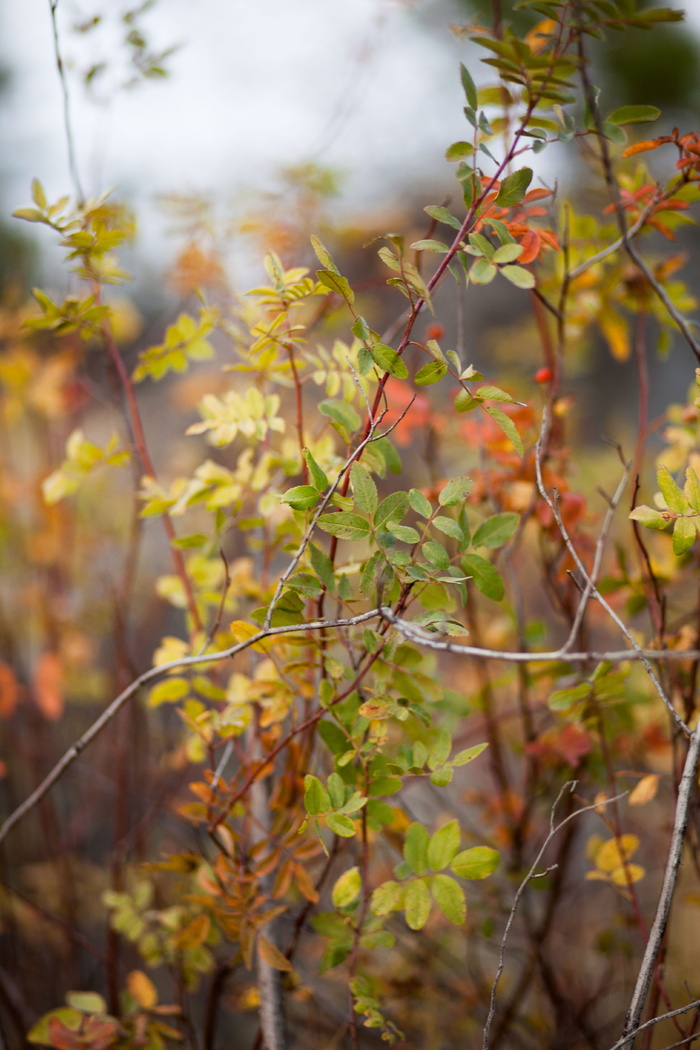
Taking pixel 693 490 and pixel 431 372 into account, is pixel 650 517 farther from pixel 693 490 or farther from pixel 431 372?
pixel 431 372

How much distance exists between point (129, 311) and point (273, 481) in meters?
0.99

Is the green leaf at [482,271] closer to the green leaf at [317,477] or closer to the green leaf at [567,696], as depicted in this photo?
the green leaf at [317,477]

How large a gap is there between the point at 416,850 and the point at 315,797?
13 centimetres

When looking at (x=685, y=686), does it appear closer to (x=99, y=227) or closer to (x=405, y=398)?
(x=405, y=398)

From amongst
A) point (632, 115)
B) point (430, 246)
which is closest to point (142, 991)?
point (430, 246)

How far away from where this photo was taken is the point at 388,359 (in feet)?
1.86

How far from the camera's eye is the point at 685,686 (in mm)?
904

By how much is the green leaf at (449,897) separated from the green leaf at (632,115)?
763 millimetres

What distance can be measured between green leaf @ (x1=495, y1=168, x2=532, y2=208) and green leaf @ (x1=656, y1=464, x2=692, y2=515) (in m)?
0.29

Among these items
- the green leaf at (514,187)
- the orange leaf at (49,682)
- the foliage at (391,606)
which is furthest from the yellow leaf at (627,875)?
the orange leaf at (49,682)

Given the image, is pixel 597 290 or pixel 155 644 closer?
pixel 597 290

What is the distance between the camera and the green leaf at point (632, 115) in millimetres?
646

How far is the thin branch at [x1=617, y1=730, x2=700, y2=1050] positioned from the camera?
1.82 feet

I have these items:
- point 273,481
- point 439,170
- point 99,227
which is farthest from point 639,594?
point 439,170
